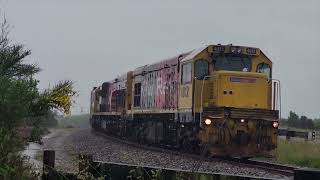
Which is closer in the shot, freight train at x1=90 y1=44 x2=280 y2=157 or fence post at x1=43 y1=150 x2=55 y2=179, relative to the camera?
fence post at x1=43 y1=150 x2=55 y2=179

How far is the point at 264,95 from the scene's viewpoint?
64.3 ft

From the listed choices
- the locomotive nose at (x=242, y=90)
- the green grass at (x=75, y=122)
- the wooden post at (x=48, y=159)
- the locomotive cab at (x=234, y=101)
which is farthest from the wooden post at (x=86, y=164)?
the green grass at (x=75, y=122)

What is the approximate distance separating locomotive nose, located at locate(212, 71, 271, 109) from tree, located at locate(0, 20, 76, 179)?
1025 centimetres

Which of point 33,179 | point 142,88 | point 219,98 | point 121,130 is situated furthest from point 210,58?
point 121,130

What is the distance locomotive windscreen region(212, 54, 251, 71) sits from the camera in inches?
785

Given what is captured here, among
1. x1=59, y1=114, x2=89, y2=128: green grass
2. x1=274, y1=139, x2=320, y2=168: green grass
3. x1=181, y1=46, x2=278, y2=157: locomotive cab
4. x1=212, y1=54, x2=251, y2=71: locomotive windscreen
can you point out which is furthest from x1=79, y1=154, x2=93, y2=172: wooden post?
x1=59, y1=114, x2=89, y2=128: green grass

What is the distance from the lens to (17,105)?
25.6 feet

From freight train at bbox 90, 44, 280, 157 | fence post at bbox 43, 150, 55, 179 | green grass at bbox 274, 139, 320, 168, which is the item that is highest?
freight train at bbox 90, 44, 280, 157

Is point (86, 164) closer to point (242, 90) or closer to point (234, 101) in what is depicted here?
point (234, 101)

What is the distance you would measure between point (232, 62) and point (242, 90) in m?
1.15

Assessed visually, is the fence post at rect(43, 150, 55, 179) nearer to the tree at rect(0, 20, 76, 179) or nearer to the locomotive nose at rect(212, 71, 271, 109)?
the tree at rect(0, 20, 76, 179)

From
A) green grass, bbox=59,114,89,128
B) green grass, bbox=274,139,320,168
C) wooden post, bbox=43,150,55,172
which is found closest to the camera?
wooden post, bbox=43,150,55,172

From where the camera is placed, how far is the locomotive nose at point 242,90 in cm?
1919

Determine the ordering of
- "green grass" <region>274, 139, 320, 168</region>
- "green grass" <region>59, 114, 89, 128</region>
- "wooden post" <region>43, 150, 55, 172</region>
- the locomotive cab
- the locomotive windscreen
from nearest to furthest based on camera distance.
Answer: "wooden post" <region>43, 150, 55, 172</region>, the locomotive cab, "green grass" <region>274, 139, 320, 168</region>, the locomotive windscreen, "green grass" <region>59, 114, 89, 128</region>
